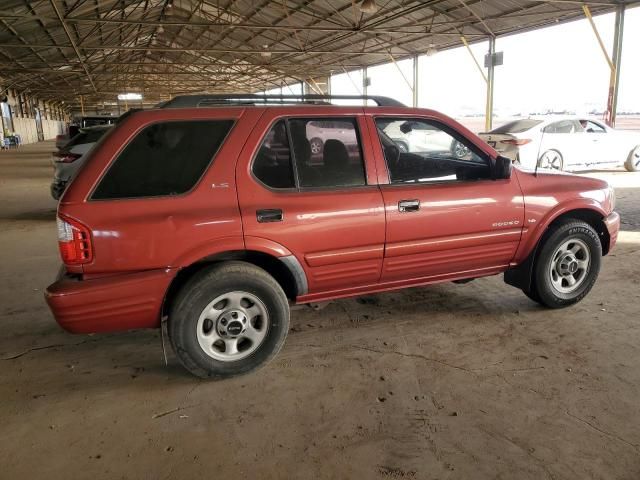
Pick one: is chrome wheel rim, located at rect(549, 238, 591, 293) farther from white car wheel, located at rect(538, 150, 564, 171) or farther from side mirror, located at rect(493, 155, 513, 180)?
white car wheel, located at rect(538, 150, 564, 171)

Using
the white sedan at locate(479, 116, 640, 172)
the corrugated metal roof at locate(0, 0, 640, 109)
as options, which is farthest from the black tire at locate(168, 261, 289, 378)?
the corrugated metal roof at locate(0, 0, 640, 109)

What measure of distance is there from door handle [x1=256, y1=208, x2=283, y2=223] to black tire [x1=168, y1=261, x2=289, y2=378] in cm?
32

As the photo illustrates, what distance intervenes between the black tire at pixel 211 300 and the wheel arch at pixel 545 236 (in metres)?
2.10

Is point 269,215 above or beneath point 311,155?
beneath

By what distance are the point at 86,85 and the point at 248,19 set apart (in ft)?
83.2

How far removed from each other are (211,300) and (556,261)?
2887 mm

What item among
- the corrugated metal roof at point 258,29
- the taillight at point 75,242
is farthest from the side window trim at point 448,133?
the corrugated metal roof at point 258,29

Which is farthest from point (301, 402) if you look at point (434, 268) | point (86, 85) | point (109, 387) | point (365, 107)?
point (86, 85)

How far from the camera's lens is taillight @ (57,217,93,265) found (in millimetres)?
2686

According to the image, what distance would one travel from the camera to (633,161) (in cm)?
1289

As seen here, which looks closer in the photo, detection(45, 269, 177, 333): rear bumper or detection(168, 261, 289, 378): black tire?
detection(45, 269, 177, 333): rear bumper

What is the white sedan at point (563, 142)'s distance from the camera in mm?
11234

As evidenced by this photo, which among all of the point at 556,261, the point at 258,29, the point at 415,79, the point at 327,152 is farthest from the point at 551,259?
the point at 258,29

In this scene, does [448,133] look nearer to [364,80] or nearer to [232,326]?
[232,326]
